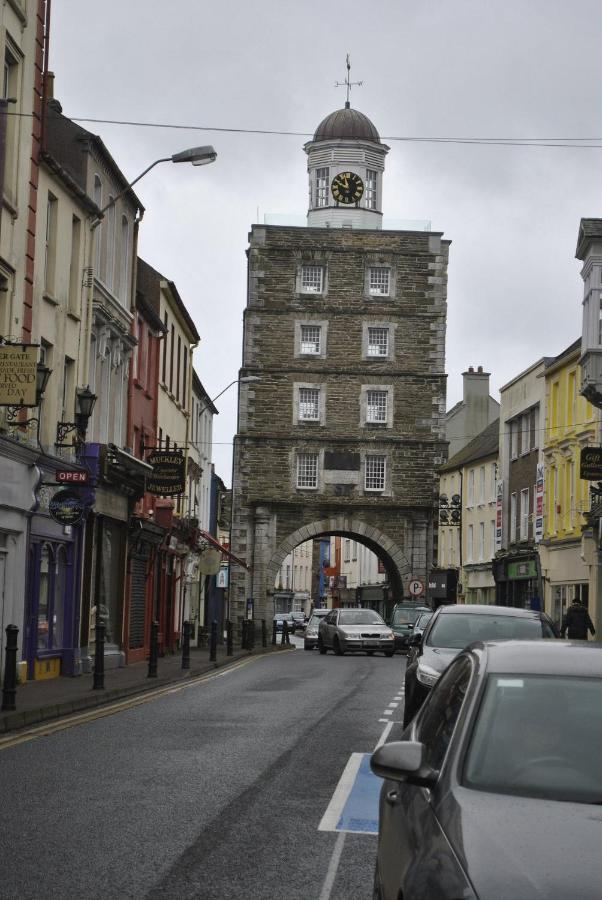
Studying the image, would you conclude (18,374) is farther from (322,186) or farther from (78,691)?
(322,186)

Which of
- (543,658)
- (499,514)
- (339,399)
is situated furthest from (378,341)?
(543,658)

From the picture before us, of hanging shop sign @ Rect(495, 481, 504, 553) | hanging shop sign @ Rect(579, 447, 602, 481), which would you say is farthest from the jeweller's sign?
hanging shop sign @ Rect(495, 481, 504, 553)

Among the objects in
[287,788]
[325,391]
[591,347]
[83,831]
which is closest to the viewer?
[83,831]

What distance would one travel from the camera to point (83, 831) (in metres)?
9.04

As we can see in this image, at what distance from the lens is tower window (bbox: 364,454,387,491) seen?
6394 centimetres

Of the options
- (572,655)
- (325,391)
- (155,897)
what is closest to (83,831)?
(155,897)

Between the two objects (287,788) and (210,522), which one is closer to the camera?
(287,788)

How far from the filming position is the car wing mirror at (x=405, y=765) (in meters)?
5.24

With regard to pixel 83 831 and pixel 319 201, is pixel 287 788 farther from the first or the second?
pixel 319 201

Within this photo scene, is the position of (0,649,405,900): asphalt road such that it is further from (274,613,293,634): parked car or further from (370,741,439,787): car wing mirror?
(274,613,293,634): parked car

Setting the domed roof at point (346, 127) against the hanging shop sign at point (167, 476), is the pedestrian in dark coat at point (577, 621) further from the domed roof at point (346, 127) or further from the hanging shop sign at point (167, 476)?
the domed roof at point (346, 127)

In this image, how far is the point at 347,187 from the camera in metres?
69.8

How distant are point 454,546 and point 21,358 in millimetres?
50885

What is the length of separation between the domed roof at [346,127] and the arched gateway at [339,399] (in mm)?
7561
